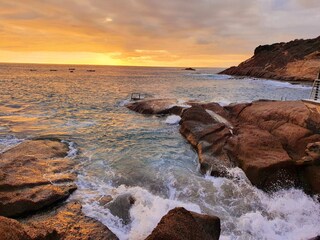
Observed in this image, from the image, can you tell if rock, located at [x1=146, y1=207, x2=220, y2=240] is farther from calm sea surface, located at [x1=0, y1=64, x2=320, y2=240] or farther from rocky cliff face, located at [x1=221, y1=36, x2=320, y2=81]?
rocky cliff face, located at [x1=221, y1=36, x2=320, y2=81]

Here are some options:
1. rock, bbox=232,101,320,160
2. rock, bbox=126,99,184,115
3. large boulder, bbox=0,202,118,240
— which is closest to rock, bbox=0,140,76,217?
large boulder, bbox=0,202,118,240

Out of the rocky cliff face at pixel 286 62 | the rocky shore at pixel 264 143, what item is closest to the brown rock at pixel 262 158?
the rocky shore at pixel 264 143

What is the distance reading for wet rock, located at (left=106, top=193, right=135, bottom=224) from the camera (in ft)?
26.0

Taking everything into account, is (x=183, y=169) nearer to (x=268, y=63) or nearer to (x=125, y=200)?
(x=125, y=200)

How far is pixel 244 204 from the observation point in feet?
30.1

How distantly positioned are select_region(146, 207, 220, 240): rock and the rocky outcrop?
2310 millimetres

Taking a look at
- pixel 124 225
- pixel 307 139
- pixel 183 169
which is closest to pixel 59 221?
pixel 124 225

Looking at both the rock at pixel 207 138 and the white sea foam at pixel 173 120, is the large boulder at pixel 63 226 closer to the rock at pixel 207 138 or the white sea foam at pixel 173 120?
the rock at pixel 207 138

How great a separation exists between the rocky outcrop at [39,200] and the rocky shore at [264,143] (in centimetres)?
572

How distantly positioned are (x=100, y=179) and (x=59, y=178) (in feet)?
5.04

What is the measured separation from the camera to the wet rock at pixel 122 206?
7936 millimetres

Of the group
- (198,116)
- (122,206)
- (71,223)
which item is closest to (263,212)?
(122,206)

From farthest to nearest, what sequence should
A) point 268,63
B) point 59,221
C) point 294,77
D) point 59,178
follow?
1. point 268,63
2. point 294,77
3. point 59,178
4. point 59,221

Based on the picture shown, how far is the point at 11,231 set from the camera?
4633 millimetres
